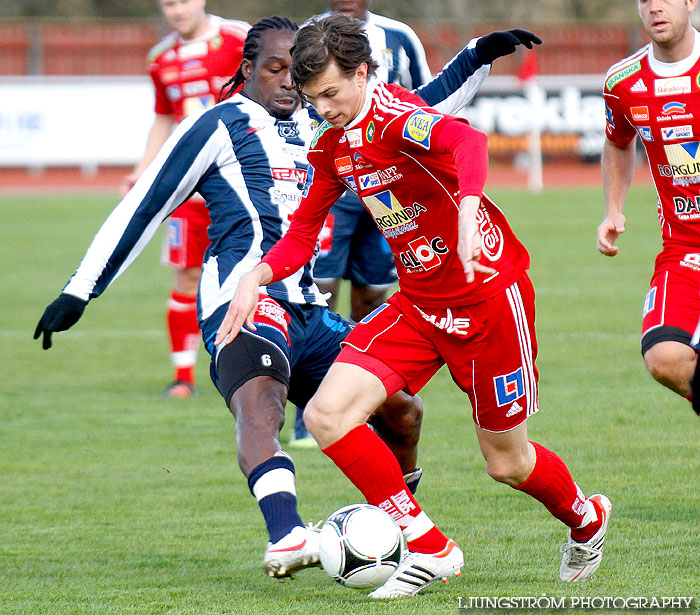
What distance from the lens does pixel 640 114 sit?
4.96 m

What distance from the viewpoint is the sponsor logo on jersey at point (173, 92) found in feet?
26.6

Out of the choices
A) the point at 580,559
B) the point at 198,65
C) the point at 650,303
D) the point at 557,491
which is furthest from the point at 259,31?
the point at 198,65

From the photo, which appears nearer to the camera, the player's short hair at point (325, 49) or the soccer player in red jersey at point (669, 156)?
the player's short hair at point (325, 49)

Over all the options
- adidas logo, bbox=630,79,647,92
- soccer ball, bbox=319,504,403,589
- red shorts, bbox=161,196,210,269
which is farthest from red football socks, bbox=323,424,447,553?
red shorts, bbox=161,196,210,269

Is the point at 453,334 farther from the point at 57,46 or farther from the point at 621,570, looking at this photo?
the point at 57,46

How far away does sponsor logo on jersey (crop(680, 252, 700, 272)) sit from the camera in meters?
4.88

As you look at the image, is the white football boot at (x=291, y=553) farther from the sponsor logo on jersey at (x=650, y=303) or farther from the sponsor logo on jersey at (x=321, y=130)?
the sponsor logo on jersey at (x=650, y=303)

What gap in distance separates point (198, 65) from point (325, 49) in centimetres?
413

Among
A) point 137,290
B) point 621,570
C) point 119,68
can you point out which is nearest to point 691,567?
point 621,570

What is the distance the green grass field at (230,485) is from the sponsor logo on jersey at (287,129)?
1.59 metres

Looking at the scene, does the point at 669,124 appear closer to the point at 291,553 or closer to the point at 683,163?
the point at 683,163

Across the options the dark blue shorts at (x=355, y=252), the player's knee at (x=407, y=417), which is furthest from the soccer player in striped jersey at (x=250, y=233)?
the dark blue shorts at (x=355, y=252)

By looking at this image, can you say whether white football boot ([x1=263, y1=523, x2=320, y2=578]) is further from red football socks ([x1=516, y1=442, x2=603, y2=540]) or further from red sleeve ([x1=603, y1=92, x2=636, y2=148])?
red sleeve ([x1=603, y1=92, x2=636, y2=148])

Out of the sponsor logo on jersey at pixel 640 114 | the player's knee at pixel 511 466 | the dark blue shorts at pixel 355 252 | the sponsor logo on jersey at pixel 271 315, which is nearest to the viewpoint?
the player's knee at pixel 511 466
